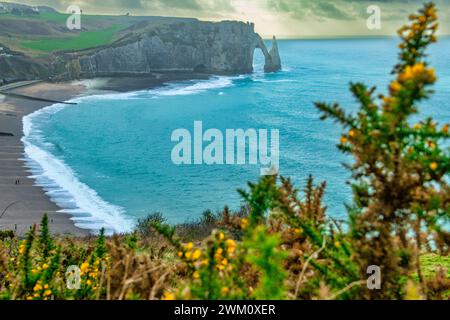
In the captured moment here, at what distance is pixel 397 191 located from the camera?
220cm

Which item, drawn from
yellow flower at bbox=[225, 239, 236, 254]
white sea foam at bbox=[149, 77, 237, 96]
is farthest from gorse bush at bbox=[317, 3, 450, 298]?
white sea foam at bbox=[149, 77, 237, 96]

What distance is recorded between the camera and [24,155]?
55344mm

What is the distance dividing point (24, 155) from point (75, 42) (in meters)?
87.6

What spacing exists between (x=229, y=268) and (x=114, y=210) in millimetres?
42155

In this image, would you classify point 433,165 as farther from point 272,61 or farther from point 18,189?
point 272,61

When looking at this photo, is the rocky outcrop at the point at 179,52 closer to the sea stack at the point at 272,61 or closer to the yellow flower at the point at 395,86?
the sea stack at the point at 272,61

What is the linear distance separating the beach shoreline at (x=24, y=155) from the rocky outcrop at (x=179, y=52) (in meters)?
5.16

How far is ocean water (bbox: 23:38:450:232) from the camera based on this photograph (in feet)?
151

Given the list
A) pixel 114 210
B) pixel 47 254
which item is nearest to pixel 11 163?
pixel 114 210

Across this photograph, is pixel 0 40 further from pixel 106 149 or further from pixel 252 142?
pixel 252 142

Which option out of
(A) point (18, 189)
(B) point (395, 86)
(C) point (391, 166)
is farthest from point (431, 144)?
(A) point (18, 189)

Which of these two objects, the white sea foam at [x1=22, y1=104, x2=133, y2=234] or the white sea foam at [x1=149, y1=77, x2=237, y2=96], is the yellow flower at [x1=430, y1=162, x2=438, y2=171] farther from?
the white sea foam at [x1=149, y1=77, x2=237, y2=96]

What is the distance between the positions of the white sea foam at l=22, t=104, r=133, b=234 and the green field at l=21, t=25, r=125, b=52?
6786 centimetres

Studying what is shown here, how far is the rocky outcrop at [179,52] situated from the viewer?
121125mm
